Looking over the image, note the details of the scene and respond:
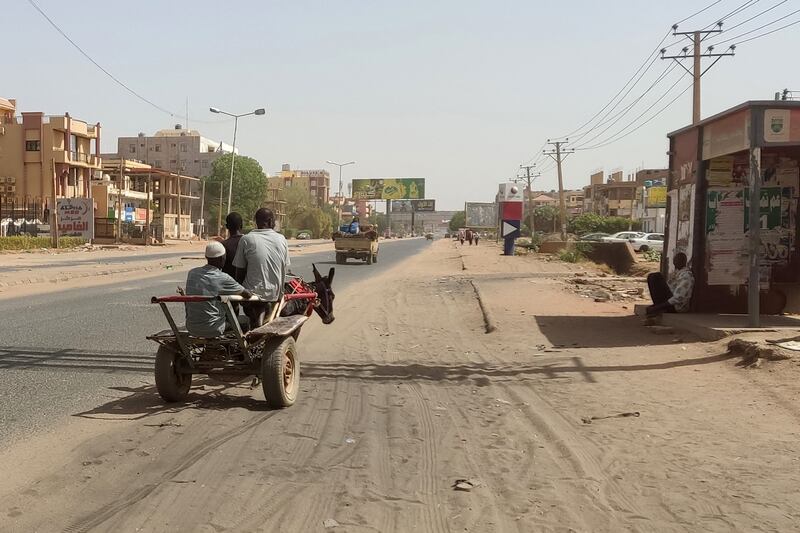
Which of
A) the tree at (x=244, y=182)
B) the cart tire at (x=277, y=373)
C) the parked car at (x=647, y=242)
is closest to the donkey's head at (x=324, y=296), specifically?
the cart tire at (x=277, y=373)

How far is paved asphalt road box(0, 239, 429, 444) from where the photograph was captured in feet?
20.6

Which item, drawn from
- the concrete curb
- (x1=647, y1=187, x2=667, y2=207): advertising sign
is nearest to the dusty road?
the concrete curb

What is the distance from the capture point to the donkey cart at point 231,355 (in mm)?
6109

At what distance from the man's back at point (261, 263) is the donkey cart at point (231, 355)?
0.24m

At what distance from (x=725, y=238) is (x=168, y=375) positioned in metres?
9.22

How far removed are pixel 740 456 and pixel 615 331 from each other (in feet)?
21.5

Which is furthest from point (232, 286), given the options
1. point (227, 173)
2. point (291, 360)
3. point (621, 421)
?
point (227, 173)

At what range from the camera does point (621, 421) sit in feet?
19.7

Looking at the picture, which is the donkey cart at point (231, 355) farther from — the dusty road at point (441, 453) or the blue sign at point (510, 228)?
the blue sign at point (510, 228)

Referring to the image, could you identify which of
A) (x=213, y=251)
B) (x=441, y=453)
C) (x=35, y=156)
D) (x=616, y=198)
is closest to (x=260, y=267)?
(x=213, y=251)

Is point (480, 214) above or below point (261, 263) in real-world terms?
above

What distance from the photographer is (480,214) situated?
78.5 m

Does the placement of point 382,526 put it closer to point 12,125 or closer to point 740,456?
point 740,456

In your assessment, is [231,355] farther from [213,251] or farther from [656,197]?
[656,197]
